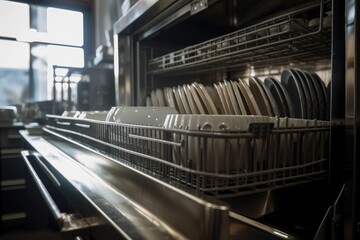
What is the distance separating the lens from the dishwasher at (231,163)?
13.7 inches

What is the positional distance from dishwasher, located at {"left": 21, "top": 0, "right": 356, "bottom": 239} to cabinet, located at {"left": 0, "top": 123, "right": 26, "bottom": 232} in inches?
59.9

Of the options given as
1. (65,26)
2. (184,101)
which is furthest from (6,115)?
(184,101)

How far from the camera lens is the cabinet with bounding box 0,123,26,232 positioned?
207 centimetres

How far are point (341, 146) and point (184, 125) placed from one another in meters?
0.25

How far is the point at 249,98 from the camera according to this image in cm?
72

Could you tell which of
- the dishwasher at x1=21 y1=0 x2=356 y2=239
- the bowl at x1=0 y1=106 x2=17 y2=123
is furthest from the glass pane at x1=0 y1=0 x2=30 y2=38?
the dishwasher at x1=21 y1=0 x2=356 y2=239

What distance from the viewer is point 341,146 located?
0.46 meters

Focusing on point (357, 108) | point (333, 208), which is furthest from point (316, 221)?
point (357, 108)

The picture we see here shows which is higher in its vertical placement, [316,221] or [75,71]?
[75,71]

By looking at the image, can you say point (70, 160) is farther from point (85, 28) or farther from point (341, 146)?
point (85, 28)

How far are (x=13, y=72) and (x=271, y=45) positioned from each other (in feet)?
11.2

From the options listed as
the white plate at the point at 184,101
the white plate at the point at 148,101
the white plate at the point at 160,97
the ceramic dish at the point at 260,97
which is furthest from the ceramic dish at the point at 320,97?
the white plate at the point at 148,101

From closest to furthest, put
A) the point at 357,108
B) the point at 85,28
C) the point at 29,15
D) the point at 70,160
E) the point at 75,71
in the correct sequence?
the point at 357,108
the point at 70,160
the point at 75,71
the point at 29,15
the point at 85,28

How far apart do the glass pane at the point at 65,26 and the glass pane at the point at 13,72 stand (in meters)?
0.37
